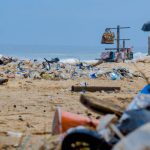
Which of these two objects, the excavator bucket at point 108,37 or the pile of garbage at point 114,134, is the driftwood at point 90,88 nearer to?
the pile of garbage at point 114,134

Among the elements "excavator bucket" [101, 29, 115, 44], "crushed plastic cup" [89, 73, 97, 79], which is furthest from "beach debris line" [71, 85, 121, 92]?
"excavator bucket" [101, 29, 115, 44]

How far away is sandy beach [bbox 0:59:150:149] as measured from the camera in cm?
720

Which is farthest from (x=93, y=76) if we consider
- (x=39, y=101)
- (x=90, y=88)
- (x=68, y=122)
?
(x=68, y=122)

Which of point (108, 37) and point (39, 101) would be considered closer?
point (39, 101)

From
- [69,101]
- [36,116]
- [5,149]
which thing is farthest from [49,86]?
[5,149]

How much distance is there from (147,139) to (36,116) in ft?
16.6

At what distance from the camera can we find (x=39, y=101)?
33.8 ft

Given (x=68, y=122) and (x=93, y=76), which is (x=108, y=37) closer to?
(x=93, y=76)

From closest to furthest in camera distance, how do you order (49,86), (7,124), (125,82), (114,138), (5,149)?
(114,138), (5,149), (7,124), (49,86), (125,82)

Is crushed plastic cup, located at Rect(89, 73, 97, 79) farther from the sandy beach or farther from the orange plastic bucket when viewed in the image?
the orange plastic bucket

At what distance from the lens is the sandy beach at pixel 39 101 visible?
7.20 m

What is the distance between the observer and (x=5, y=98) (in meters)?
10.8

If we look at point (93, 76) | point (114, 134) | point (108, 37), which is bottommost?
point (93, 76)

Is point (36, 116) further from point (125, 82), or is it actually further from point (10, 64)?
point (10, 64)
